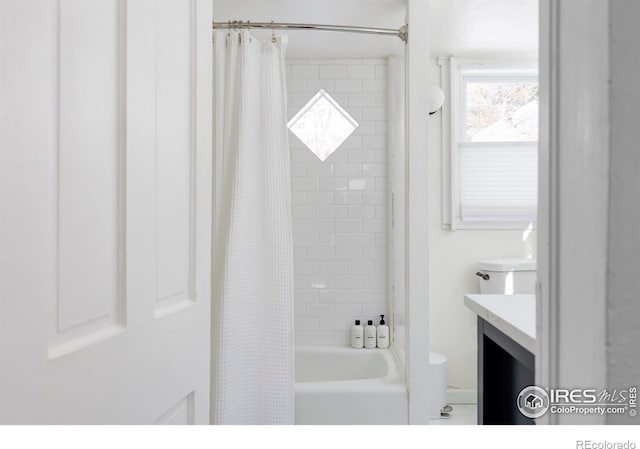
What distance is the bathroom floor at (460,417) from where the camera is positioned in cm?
311

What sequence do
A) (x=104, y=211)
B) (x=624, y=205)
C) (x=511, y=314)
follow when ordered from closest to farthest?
1. (x=624, y=205)
2. (x=104, y=211)
3. (x=511, y=314)

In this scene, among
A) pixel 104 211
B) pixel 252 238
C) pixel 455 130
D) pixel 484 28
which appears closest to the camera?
pixel 104 211

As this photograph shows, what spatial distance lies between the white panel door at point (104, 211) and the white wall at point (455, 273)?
2.48m

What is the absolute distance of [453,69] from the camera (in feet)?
11.4

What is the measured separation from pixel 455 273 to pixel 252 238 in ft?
5.62

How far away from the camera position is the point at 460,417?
10.5 ft

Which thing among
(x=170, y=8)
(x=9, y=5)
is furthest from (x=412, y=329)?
(x=9, y=5)

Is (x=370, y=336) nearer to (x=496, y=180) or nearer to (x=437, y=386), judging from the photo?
(x=437, y=386)

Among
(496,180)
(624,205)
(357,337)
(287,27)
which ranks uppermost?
(287,27)

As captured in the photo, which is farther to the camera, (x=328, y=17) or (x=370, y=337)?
(x=370, y=337)

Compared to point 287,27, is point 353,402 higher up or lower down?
lower down

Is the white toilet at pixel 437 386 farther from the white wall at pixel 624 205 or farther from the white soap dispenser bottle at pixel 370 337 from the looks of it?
the white wall at pixel 624 205

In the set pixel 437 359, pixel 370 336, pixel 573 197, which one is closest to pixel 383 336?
pixel 370 336
